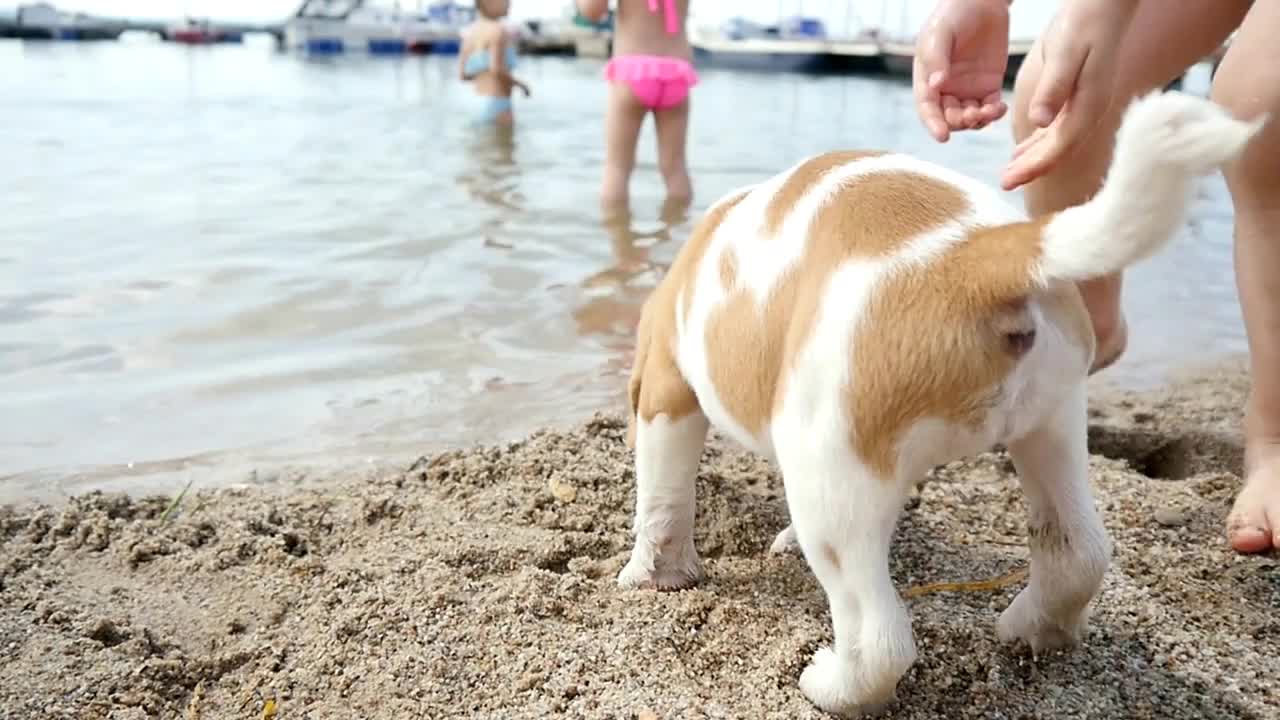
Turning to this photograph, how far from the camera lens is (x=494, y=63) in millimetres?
10438

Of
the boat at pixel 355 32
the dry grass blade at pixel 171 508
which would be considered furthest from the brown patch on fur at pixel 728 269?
the boat at pixel 355 32

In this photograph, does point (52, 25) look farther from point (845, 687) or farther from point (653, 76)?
point (845, 687)

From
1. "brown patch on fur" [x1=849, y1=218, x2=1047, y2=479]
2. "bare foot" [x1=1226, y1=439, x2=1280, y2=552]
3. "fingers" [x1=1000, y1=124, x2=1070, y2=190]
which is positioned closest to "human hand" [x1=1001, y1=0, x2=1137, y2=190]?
"fingers" [x1=1000, y1=124, x2=1070, y2=190]

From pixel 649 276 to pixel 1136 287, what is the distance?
7.09 ft

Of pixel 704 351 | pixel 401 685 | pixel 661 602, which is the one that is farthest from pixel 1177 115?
pixel 401 685

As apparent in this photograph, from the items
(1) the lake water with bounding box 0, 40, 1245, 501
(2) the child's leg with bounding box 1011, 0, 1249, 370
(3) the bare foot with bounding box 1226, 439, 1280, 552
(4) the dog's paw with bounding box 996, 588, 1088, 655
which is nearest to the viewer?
(4) the dog's paw with bounding box 996, 588, 1088, 655

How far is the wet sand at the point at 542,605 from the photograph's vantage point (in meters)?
1.80

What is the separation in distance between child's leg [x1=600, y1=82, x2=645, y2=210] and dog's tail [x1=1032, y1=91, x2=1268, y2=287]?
15.3 feet

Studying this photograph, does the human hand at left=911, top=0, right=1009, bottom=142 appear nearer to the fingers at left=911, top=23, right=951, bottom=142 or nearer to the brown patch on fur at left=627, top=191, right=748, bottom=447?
the fingers at left=911, top=23, right=951, bottom=142

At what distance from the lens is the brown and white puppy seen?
1348mm

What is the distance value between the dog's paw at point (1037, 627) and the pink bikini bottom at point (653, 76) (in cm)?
433

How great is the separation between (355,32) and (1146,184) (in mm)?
30164

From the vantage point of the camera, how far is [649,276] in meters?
4.93

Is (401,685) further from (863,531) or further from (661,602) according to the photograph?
(863,531)
